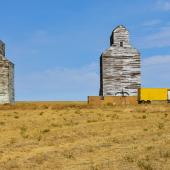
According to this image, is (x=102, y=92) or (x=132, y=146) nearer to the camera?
(x=132, y=146)

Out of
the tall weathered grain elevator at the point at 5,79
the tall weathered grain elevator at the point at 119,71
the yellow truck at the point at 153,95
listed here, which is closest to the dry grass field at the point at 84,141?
the tall weathered grain elevator at the point at 5,79

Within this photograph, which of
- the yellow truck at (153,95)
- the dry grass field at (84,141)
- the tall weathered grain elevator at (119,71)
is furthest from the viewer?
the yellow truck at (153,95)

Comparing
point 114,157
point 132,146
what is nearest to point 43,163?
point 114,157

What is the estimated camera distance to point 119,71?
65375mm

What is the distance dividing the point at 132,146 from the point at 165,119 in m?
13.4

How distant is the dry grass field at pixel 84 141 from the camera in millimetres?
21703

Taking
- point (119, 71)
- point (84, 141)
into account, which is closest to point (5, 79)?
point (119, 71)

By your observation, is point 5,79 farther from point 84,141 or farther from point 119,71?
point 84,141

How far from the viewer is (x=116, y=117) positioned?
4069 centimetres

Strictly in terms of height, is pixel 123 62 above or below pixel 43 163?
above

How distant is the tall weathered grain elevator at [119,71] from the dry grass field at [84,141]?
67.9 feet

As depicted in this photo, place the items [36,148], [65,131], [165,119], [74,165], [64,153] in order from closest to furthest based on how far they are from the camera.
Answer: [74,165] < [64,153] < [36,148] < [65,131] < [165,119]

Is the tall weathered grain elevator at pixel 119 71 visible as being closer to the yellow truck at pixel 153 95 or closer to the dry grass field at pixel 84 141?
the yellow truck at pixel 153 95

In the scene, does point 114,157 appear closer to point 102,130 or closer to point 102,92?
point 102,130
